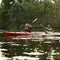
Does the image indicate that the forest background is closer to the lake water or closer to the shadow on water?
the shadow on water

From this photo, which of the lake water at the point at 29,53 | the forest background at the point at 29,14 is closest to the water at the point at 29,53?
the lake water at the point at 29,53

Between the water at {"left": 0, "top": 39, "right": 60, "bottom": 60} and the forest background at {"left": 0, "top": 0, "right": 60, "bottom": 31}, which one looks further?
the forest background at {"left": 0, "top": 0, "right": 60, "bottom": 31}

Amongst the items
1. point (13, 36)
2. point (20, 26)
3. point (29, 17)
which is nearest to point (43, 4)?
point (29, 17)

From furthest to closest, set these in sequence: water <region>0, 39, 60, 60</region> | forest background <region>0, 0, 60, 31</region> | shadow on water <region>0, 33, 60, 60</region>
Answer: forest background <region>0, 0, 60, 31</region> < shadow on water <region>0, 33, 60, 60</region> < water <region>0, 39, 60, 60</region>

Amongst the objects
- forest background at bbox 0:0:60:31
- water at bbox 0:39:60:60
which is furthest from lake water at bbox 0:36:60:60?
forest background at bbox 0:0:60:31

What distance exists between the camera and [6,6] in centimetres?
6556

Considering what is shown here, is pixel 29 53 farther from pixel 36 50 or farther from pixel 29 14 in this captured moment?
pixel 29 14

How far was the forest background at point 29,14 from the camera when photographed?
56531mm

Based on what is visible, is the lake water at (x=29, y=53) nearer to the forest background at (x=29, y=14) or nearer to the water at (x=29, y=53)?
the water at (x=29, y=53)

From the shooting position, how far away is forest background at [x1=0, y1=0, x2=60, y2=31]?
56.5 metres

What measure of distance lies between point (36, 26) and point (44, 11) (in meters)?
6.04

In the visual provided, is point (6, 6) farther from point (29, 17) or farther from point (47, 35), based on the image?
point (47, 35)

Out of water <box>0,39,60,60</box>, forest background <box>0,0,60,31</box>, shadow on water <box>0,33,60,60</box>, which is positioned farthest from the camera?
forest background <box>0,0,60,31</box>

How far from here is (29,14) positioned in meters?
60.1
